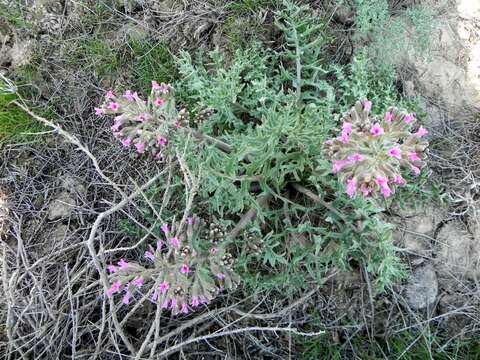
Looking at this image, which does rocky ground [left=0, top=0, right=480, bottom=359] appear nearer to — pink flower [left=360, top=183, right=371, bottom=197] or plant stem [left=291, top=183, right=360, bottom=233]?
plant stem [left=291, top=183, right=360, bottom=233]

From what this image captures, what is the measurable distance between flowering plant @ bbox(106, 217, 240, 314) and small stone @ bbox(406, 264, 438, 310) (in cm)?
159

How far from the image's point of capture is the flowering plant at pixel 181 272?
9.46 ft

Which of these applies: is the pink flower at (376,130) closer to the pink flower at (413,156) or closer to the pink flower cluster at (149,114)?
the pink flower at (413,156)

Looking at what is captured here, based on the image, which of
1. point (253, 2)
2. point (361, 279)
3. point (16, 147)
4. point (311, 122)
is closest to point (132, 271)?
point (311, 122)

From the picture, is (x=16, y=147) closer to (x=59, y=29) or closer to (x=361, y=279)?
(x=59, y=29)

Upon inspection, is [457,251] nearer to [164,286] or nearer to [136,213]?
[164,286]

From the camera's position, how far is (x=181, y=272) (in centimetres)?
290

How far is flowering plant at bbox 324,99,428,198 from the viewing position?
258 centimetres

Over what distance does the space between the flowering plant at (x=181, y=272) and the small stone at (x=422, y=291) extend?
1588 mm

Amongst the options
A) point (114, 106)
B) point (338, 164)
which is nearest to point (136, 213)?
point (114, 106)

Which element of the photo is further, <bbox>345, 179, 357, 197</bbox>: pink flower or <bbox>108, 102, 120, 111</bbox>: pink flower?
<bbox>108, 102, 120, 111</bbox>: pink flower

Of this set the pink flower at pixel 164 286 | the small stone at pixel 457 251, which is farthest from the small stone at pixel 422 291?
the pink flower at pixel 164 286

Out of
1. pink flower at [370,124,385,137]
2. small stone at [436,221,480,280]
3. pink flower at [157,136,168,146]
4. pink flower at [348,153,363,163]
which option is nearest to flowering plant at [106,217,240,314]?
pink flower at [157,136,168,146]

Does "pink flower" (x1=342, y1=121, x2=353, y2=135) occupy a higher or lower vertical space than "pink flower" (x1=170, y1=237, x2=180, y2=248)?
higher
